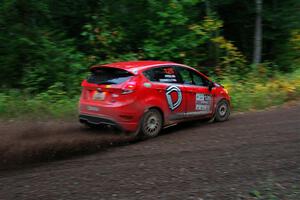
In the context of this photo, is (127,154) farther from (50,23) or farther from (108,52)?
(50,23)

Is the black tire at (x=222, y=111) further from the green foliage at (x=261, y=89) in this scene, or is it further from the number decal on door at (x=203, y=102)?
the green foliage at (x=261, y=89)

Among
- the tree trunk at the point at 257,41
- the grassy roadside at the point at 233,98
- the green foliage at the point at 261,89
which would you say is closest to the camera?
the grassy roadside at the point at 233,98

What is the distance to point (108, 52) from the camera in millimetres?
15281

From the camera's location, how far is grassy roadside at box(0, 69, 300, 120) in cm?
1068

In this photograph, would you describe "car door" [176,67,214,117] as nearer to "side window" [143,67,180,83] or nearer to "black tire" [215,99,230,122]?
"side window" [143,67,180,83]

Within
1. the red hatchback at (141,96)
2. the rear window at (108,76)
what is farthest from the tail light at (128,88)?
the rear window at (108,76)

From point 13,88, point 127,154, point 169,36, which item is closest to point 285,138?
point 127,154

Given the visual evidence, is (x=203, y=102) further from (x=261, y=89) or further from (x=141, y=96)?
(x=261, y=89)

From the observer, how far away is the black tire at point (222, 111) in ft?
32.5

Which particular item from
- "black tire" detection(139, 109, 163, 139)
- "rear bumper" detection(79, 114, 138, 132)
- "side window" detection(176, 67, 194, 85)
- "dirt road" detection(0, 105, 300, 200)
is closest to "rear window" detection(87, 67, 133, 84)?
"rear bumper" detection(79, 114, 138, 132)

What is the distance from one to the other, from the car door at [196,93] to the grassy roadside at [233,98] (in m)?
2.84

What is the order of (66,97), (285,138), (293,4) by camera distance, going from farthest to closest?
(293,4), (66,97), (285,138)

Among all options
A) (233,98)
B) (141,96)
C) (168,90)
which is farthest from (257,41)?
(141,96)

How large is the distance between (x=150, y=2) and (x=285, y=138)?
29.8 ft
